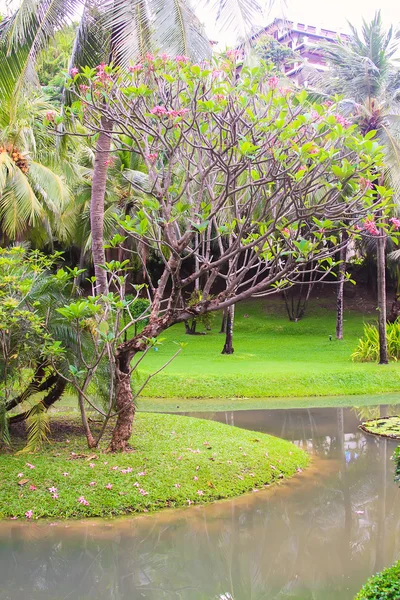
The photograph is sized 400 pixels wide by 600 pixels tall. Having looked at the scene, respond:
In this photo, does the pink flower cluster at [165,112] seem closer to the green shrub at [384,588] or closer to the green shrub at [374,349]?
the green shrub at [384,588]

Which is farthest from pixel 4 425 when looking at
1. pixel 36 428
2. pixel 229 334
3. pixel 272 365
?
pixel 229 334

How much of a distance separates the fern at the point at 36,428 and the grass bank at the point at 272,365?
5883 mm

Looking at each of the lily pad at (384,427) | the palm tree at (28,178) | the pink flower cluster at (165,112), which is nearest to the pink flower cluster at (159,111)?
the pink flower cluster at (165,112)

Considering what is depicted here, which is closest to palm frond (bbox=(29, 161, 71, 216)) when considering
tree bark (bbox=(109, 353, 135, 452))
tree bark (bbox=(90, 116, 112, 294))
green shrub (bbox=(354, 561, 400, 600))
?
tree bark (bbox=(90, 116, 112, 294))

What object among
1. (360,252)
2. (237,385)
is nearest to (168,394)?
(237,385)

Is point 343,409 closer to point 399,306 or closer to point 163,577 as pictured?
point 163,577

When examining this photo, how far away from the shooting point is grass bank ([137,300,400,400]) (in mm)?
14758

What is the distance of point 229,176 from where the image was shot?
7.01m

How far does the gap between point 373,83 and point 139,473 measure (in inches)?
579

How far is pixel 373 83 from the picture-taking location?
18.1 metres

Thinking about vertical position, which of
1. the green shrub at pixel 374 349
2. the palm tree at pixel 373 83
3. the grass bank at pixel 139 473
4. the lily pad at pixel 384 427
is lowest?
the lily pad at pixel 384 427

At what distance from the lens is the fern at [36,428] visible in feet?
26.6

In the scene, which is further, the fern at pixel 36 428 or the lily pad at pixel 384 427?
the lily pad at pixel 384 427

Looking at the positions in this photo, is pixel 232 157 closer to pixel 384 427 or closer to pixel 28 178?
pixel 384 427
